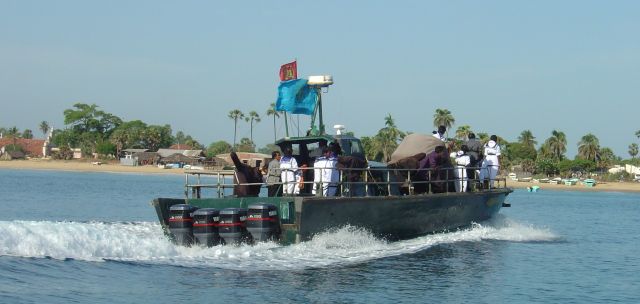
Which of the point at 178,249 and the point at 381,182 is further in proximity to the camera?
the point at 381,182

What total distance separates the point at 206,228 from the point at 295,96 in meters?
4.88

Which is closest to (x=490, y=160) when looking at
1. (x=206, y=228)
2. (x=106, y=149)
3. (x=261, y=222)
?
(x=261, y=222)

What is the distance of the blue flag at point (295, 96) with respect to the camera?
20125mm

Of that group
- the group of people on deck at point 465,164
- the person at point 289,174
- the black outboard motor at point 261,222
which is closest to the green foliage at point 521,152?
the group of people on deck at point 465,164

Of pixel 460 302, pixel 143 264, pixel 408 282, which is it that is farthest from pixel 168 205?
pixel 460 302

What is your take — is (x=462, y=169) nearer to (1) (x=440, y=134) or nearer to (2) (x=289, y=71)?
(1) (x=440, y=134)

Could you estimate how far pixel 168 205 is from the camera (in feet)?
58.5

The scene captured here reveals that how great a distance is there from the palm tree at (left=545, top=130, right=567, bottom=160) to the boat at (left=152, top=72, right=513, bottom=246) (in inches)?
3871

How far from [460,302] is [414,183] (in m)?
6.82

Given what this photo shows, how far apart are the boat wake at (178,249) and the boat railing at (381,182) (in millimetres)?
1113

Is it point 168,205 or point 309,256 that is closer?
point 309,256

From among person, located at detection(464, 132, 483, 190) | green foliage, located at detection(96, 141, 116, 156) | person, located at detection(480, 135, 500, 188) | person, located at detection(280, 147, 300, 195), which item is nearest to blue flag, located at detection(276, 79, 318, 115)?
person, located at detection(280, 147, 300, 195)

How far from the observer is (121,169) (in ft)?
359

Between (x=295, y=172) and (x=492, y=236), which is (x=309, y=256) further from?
(x=492, y=236)
